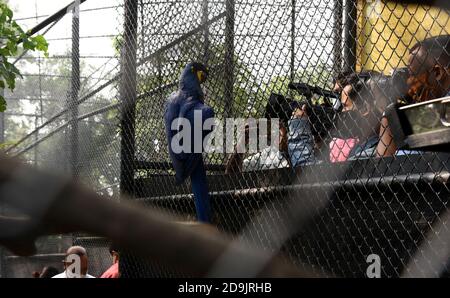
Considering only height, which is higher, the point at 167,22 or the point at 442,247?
the point at 167,22

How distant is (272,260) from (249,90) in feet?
7.94

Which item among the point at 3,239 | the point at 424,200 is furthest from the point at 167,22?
the point at 3,239

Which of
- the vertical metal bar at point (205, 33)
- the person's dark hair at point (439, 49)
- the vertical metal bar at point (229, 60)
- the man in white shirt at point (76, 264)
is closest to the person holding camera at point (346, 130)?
the person's dark hair at point (439, 49)

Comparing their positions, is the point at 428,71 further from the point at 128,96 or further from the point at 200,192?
the point at 128,96

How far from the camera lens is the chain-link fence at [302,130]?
243 cm

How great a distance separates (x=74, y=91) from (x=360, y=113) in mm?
3127

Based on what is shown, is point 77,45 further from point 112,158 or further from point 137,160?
point 137,160

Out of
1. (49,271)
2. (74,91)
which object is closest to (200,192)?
(74,91)

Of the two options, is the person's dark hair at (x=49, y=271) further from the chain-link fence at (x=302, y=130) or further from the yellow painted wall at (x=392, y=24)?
the yellow painted wall at (x=392, y=24)

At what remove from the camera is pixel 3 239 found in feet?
2.55

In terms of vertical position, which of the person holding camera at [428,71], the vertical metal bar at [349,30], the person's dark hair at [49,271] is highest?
the person's dark hair at [49,271]

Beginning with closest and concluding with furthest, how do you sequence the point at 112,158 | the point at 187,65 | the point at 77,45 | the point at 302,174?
the point at 302,174, the point at 187,65, the point at 112,158, the point at 77,45

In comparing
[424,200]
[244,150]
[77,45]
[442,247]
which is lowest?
[442,247]

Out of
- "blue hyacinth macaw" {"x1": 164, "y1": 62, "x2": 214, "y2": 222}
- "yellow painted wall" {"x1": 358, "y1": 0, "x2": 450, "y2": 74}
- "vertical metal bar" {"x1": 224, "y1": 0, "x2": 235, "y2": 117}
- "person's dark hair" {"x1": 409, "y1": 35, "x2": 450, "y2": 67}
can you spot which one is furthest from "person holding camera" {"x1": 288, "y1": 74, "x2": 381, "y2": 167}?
"blue hyacinth macaw" {"x1": 164, "y1": 62, "x2": 214, "y2": 222}
